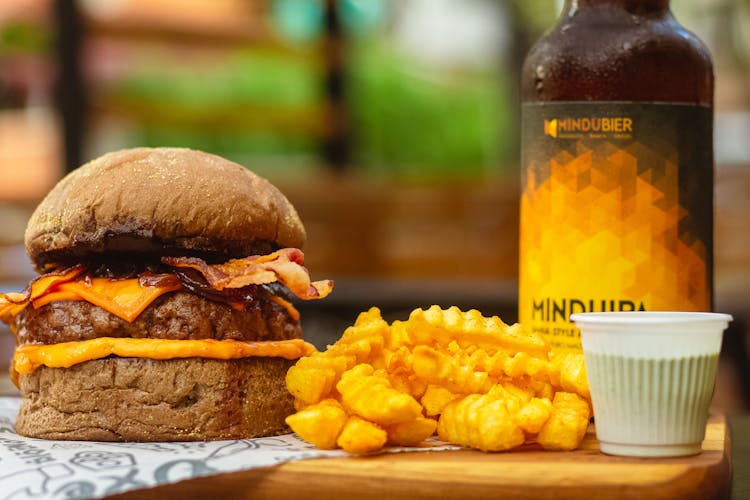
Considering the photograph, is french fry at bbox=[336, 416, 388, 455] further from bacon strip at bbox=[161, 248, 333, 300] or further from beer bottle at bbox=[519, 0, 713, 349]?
beer bottle at bbox=[519, 0, 713, 349]

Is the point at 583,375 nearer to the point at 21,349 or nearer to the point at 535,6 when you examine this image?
the point at 21,349

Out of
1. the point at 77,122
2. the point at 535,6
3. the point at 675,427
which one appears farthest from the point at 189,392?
the point at 535,6

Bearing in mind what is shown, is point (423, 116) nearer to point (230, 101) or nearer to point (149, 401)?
point (230, 101)

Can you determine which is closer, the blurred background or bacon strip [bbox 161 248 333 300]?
bacon strip [bbox 161 248 333 300]

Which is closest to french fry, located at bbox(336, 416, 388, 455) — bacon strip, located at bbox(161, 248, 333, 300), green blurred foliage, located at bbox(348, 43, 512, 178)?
bacon strip, located at bbox(161, 248, 333, 300)

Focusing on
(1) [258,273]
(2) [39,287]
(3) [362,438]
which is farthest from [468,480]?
(2) [39,287]
